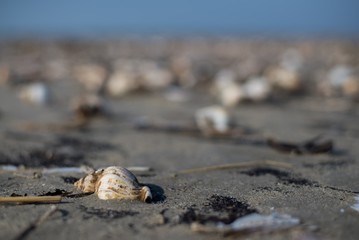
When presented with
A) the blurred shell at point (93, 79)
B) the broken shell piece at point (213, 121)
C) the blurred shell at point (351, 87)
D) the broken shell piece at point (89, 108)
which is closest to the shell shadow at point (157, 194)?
the broken shell piece at point (213, 121)

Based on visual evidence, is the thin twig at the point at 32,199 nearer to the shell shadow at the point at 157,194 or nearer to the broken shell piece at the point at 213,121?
the shell shadow at the point at 157,194

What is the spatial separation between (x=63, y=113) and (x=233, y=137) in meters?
2.01

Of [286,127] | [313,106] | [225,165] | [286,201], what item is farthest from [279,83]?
[286,201]

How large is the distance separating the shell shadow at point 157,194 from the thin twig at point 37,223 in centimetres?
45

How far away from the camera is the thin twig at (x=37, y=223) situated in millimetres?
1566

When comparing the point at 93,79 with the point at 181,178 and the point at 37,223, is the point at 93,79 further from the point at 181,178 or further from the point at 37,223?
the point at 37,223

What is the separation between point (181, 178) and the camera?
7.79 ft

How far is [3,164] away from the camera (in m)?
2.61

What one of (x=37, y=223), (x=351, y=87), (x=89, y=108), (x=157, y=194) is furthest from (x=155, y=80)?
(x=37, y=223)

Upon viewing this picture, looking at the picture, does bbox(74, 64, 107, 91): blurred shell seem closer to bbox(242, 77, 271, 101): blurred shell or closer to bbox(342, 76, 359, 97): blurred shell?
bbox(242, 77, 271, 101): blurred shell

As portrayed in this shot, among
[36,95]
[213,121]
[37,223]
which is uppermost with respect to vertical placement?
[36,95]

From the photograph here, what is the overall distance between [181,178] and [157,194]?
0.35 meters

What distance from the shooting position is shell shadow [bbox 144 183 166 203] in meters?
1.97

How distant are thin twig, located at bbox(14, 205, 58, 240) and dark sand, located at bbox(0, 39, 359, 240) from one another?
19 millimetres
